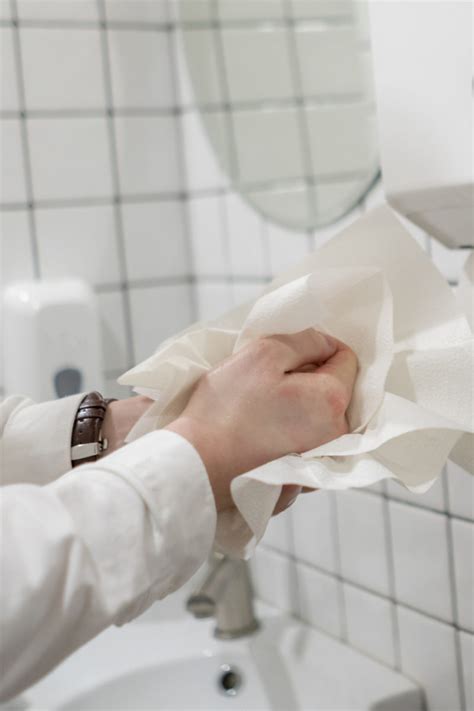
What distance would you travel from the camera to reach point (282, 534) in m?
1.16

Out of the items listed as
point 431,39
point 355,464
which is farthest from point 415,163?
point 355,464

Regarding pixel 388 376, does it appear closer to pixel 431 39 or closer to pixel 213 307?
pixel 431 39

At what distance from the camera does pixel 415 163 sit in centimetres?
60

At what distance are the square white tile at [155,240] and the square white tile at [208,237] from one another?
0.06 feet

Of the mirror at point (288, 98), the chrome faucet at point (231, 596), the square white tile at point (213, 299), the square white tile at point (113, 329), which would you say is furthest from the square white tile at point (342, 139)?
the chrome faucet at point (231, 596)

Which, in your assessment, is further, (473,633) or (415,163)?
(473,633)

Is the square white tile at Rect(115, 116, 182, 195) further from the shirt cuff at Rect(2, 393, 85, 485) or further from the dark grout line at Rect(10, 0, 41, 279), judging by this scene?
the shirt cuff at Rect(2, 393, 85, 485)

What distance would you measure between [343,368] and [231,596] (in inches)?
24.2

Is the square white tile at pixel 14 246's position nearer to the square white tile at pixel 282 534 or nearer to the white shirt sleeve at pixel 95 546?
the square white tile at pixel 282 534

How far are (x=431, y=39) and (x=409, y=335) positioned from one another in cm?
18

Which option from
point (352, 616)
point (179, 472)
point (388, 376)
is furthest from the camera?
point (352, 616)

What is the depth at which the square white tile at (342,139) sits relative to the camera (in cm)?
93

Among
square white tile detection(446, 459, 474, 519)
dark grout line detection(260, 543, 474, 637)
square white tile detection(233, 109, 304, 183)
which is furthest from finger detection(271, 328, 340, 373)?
square white tile detection(233, 109, 304, 183)

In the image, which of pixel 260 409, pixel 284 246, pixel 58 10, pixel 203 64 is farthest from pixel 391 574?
pixel 58 10
